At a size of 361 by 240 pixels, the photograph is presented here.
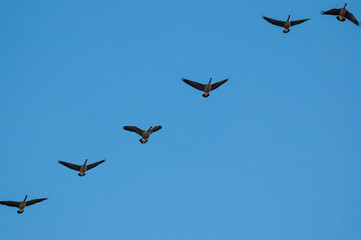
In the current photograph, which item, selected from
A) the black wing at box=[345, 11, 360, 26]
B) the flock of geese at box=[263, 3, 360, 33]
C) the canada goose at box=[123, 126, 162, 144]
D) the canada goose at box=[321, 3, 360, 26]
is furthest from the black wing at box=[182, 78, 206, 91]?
the black wing at box=[345, 11, 360, 26]

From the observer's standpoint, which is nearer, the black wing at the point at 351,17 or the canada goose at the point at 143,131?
the black wing at the point at 351,17

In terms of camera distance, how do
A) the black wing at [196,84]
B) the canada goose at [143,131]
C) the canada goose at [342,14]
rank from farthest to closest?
the canada goose at [143,131]
the black wing at [196,84]
the canada goose at [342,14]

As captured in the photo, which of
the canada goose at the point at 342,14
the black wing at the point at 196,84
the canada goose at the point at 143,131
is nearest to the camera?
the canada goose at the point at 342,14

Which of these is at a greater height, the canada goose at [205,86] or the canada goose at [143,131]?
the canada goose at [205,86]

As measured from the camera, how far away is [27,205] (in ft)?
152

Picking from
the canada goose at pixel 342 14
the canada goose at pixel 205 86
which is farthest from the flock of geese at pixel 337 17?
the canada goose at pixel 205 86

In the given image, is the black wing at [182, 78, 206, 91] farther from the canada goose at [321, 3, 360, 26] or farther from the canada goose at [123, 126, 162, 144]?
the canada goose at [321, 3, 360, 26]

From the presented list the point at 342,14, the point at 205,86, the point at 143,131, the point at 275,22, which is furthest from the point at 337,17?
the point at 143,131

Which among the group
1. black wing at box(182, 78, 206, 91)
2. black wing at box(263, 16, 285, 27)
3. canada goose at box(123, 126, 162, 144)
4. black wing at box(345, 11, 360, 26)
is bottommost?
canada goose at box(123, 126, 162, 144)

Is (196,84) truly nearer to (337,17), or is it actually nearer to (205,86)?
(205,86)

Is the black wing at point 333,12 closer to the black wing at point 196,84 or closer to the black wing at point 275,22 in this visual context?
the black wing at point 275,22

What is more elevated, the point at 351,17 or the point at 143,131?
the point at 351,17

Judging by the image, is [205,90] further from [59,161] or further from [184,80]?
[59,161]

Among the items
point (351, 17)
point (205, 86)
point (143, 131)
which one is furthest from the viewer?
point (143, 131)
